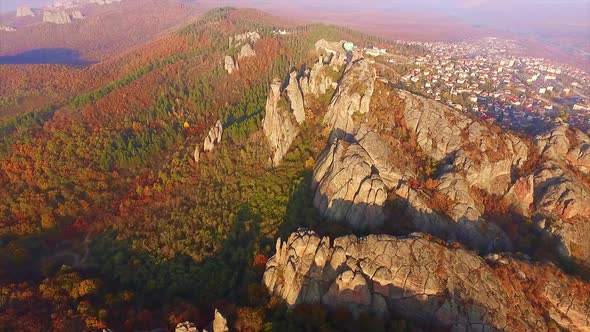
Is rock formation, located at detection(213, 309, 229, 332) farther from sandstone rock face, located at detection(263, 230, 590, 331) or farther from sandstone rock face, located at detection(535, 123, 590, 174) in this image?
sandstone rock face, located at detection(535, 123, 590, 174)

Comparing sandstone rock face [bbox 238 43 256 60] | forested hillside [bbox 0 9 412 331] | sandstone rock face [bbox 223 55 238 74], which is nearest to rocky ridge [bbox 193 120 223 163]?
forested hillside [bbox 0 9 412 331]

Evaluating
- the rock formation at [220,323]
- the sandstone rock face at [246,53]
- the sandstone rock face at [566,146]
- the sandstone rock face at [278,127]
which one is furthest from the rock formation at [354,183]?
→ the sandstone rock face at [246,53]

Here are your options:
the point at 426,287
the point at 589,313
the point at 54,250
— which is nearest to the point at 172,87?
the point at 54,250

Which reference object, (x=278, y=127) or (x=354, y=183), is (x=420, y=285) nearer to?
(x=354, y=183)

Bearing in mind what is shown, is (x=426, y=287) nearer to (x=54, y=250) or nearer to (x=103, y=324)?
(x=103, y=324)

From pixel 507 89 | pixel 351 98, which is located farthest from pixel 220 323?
pixel 507 89
